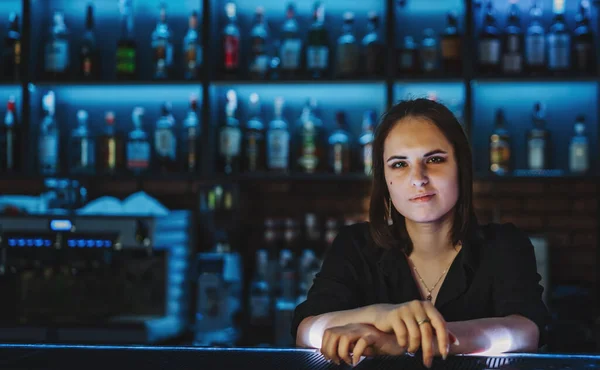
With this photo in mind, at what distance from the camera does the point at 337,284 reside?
138cm

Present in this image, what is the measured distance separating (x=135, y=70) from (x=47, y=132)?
1.41 ft

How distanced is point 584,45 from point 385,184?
1716 mm

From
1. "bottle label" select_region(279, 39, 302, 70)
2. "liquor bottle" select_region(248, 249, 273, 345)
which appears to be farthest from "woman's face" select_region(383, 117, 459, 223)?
"bottle label" select_region(279, 39, 302, 70)

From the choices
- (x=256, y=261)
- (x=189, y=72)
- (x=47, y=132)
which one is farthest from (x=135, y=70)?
(x=256, y=261)

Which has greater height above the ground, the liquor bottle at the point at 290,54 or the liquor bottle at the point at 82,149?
the liquor bottle at the point at 290,54

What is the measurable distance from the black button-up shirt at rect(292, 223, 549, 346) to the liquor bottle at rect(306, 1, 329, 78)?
1525 millimetres

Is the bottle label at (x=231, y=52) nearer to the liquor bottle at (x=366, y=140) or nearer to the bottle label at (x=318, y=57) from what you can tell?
the bottle label at (x=318, y=57)

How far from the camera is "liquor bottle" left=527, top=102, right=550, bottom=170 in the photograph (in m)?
2.86

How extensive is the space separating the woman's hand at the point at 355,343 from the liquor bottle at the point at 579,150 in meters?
2.03

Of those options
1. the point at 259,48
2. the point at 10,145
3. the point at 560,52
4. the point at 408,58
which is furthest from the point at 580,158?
the point at 10,145

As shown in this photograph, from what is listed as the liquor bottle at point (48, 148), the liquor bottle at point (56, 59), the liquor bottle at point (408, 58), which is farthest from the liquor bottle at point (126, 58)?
the liquor bottle at point (408, 58)

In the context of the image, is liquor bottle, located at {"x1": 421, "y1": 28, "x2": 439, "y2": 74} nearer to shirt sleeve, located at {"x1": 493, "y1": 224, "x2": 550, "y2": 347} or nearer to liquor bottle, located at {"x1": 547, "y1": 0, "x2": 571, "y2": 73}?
liquor bottle, located at {"x1": 547, "y1": 0, "x2": 571, "y2": 73}

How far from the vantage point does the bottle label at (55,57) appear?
117 inches

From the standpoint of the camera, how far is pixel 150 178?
2877mm
